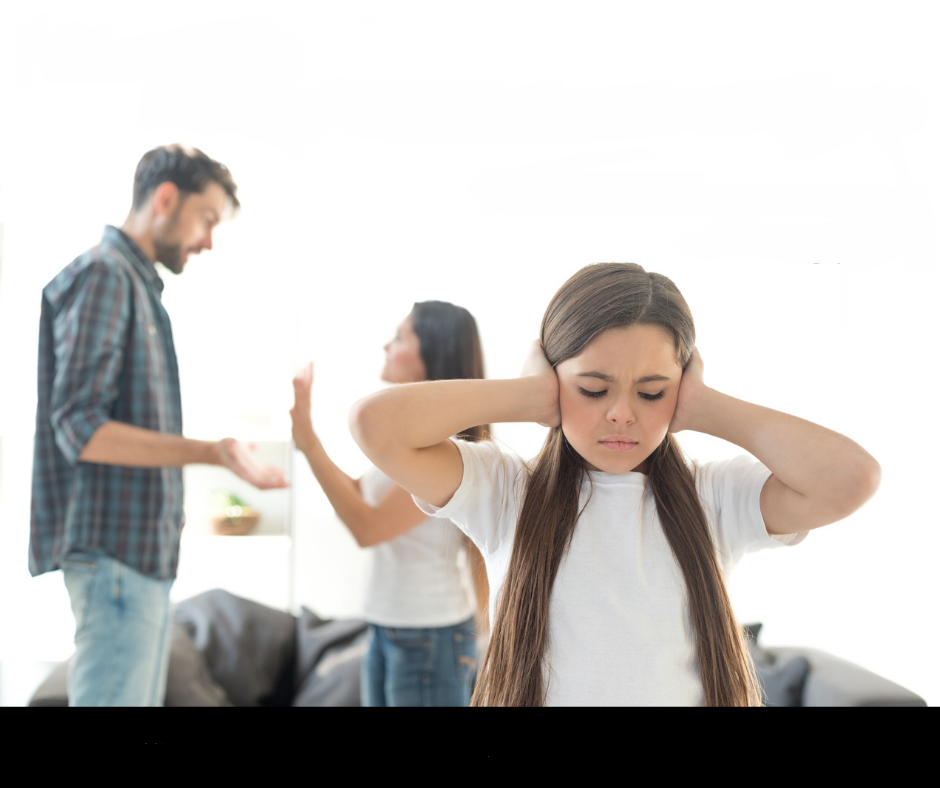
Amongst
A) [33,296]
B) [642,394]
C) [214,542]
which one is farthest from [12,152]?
[642,394]

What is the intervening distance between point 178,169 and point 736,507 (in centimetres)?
109

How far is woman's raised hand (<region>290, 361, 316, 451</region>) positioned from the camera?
44.6 inches

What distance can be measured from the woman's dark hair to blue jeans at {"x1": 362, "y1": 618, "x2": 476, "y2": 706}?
0.36 meters

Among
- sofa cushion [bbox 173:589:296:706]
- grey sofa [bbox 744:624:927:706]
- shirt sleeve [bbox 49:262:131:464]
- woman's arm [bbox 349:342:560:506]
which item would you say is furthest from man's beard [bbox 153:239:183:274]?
grey sofa [bbox 744:624:927:706]

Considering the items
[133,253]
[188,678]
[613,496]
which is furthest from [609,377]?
[188,678]

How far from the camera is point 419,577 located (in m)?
0.99

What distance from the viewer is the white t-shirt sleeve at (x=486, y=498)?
60 cm

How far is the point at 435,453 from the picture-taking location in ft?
1.90

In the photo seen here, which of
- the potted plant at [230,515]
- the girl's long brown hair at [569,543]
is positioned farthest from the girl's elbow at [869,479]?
the potted plant at [230,515]

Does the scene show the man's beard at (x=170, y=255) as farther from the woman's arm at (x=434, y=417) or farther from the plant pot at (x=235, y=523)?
the woman's arm at (x=434, y=417)

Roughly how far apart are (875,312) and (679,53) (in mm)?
554

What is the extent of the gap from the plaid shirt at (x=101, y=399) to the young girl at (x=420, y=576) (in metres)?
0.32

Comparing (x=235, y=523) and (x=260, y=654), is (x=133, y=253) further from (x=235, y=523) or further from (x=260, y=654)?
(x=260, y=654)
